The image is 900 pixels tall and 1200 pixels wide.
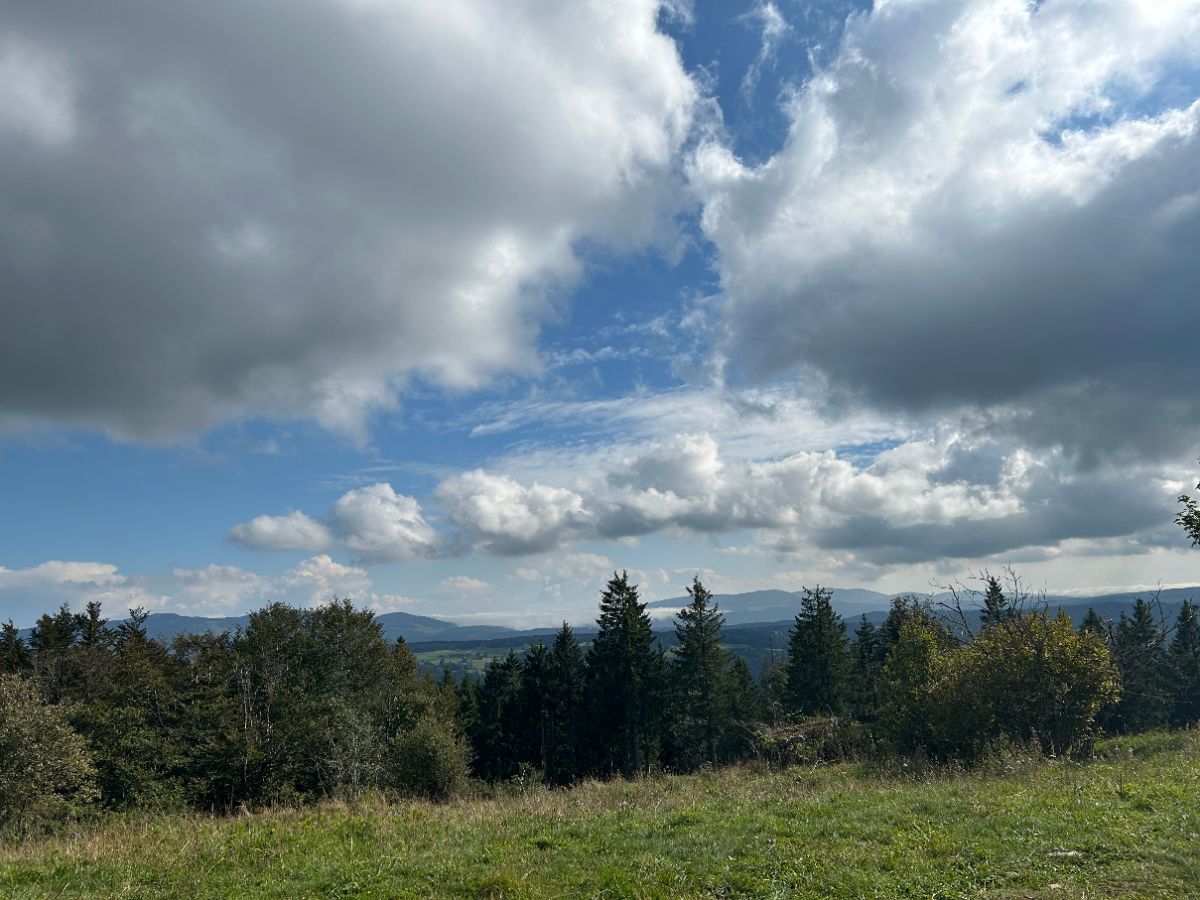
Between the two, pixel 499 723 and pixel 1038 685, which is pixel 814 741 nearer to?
pixel 1038 685

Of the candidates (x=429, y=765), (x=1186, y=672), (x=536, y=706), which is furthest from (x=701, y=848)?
(x=1186, y=672)

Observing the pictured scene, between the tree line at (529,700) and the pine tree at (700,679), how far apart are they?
20 centimetres

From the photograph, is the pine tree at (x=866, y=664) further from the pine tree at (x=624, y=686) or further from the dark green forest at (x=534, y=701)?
the pine tree at (x=624, y=686)

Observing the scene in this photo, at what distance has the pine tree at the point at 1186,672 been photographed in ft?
225

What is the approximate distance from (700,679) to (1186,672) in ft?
189

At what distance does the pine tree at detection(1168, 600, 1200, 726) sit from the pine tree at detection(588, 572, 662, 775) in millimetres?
55271

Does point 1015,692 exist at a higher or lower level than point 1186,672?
higher

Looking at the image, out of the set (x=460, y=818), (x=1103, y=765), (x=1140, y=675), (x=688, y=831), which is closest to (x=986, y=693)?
(x=1103, y=765)

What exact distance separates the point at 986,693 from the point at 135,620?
70.7m

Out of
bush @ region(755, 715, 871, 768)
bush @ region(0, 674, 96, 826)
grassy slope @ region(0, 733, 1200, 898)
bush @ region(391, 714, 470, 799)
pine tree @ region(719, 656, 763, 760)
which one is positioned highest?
grassy slope @ region(0, 733, 1200, 898)

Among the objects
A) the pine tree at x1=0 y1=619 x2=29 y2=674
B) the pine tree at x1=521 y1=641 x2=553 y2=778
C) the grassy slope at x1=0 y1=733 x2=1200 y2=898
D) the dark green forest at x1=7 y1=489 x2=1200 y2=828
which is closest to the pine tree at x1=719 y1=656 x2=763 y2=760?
the dark green forest at x1=7 y1=489 x2=1200 y2=828

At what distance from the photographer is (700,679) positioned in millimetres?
59594

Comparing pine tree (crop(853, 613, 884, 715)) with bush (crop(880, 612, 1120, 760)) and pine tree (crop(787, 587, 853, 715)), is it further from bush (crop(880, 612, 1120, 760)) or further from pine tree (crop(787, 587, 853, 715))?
bush (crop(880, 612, 1120, 760))

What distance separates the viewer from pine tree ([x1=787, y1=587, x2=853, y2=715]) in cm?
6172
